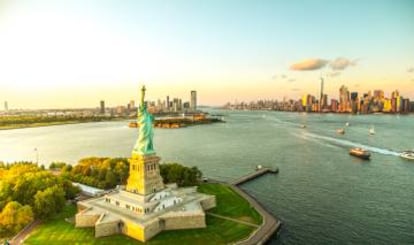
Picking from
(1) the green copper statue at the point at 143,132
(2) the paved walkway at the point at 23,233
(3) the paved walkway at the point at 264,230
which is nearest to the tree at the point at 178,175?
(1) the green copper statue at the point at 143,132

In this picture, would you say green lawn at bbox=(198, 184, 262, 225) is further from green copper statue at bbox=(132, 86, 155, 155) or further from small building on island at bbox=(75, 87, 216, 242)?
green copper statue at bbox=(132, 86, 155, 155)

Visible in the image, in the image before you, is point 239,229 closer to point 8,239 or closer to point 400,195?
point 8,239

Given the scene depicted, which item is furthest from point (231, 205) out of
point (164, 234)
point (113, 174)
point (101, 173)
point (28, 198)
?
point (28, 198)

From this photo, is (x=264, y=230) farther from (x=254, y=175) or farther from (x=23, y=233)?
(x=254, y=175)

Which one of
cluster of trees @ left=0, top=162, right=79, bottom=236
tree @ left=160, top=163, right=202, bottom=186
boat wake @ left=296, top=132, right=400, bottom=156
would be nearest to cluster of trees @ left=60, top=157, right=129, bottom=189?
cluster of trees @ left=0, top=162, right=79, bottom=236

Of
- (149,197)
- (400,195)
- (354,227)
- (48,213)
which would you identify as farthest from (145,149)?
(400,195)
